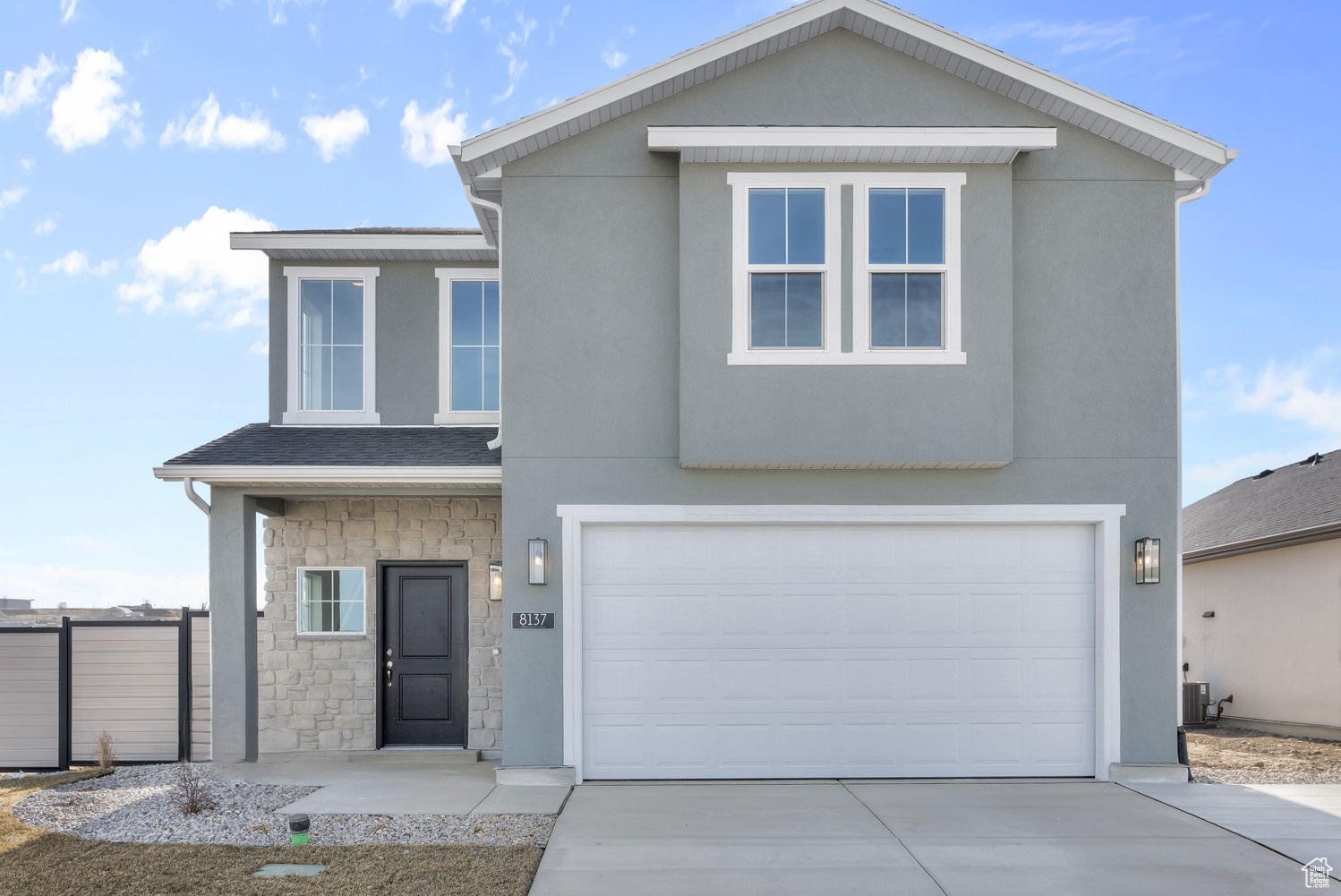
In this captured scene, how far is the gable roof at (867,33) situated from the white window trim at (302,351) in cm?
279

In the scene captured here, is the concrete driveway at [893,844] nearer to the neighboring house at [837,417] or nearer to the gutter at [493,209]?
the neighboring house at [837,417]

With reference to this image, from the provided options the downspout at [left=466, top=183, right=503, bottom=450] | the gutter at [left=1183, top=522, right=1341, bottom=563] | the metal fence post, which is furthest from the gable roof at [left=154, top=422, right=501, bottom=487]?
the gutter at [left=1183, top=522, right=1341, bottom=563]

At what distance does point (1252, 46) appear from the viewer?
1470 cm

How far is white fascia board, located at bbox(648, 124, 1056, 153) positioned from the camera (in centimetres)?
775

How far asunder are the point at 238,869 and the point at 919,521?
589cm

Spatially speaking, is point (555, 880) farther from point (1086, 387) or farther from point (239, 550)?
point (1086, 387)

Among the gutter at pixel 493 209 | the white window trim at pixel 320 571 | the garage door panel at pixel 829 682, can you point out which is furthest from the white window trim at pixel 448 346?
the garage door panel at pixel 829 682

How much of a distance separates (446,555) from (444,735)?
6.32ft

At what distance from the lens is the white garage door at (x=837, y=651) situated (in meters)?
8.20

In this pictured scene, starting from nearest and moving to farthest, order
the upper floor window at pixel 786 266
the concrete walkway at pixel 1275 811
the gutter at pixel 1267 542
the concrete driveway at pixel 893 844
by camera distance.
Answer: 1. the concrete driveway at pixel 893 844
2. the concrete walkway at pixel 1275 811
3. the upper floor window at pixel 786 266
4. the gutter at pixel 1267 542

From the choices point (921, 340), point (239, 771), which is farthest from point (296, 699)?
point (921, 340)

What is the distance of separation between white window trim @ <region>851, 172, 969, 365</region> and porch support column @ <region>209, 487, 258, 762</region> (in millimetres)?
Answer: 6157

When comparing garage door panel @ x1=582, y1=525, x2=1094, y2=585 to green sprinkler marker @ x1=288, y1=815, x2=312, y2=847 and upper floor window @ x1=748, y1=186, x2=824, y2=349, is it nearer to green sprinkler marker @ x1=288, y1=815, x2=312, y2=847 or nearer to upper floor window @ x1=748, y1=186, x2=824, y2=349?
upper floor window @ x1=748, y1=186, x2=824, y2=349

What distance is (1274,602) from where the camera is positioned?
42.9 ft
